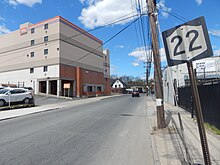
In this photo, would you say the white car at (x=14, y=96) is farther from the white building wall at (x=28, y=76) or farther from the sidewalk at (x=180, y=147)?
the white building wall at (x=28, y=76)

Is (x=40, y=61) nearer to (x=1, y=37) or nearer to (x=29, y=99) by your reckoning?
(x=1, y=37)

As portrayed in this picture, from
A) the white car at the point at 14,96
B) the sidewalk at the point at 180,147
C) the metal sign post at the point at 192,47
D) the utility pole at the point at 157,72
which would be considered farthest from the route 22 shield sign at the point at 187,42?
the white car at the point at 14,96

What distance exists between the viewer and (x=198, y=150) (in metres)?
5.89

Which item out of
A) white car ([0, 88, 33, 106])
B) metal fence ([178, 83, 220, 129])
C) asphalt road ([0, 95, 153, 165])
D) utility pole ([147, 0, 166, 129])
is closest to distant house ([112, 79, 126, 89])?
white car ([0, 88, 33, 106])

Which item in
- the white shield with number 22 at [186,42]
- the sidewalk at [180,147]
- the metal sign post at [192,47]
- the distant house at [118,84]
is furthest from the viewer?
the distant house at [118,84]

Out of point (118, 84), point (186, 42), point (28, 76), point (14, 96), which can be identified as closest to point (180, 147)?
point (186, 42)

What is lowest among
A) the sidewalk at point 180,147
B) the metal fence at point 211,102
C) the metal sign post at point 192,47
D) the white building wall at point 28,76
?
the sidewalk at point 180,147

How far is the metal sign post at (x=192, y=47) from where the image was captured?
3.20m

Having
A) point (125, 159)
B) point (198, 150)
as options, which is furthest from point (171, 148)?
point (125, 159)

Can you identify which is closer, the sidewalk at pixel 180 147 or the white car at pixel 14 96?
the sidewalk at pixel 180 147

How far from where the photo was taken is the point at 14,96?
21.7 m

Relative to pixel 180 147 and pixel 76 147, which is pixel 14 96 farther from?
pixel 180 147

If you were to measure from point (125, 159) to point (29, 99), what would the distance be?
20.0m

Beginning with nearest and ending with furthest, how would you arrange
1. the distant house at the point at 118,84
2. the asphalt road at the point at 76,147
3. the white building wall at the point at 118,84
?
the asphalt road at the point at 76,147 < the distant house at the point at 118,84 < the white building wall at the point at 118,84
